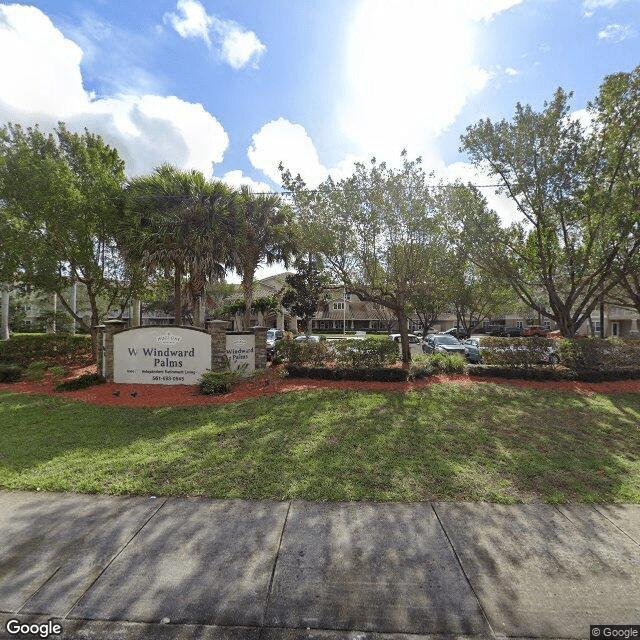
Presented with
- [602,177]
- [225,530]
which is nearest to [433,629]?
[225,530]

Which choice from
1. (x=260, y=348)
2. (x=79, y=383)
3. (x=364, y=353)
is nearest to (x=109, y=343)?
(x=79, y=383)

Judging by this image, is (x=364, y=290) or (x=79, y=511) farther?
(x=364, y=290)

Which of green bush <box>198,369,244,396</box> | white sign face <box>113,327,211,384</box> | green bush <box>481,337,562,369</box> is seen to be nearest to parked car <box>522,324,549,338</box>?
green bush <box>481,337,562,369</box>

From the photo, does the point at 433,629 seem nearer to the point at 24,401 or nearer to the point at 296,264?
the point at 24,401

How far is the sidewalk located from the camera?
8.77 feet

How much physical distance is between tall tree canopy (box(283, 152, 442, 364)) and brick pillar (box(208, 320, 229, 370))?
4.09 metres

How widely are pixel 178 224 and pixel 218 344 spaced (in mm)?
5553

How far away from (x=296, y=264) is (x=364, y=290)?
3678 mm

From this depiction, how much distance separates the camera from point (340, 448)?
599cm

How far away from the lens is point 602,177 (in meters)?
11.7

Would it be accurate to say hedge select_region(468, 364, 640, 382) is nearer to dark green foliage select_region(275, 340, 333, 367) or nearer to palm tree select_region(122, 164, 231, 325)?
dark green foliage select_region(275, 340, 333, 367)

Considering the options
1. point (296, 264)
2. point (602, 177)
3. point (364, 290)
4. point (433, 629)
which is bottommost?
point (433, 629)

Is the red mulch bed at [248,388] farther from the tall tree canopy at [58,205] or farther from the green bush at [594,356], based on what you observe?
the tall tree canopy at [58,205]

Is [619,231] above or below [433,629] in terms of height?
above
